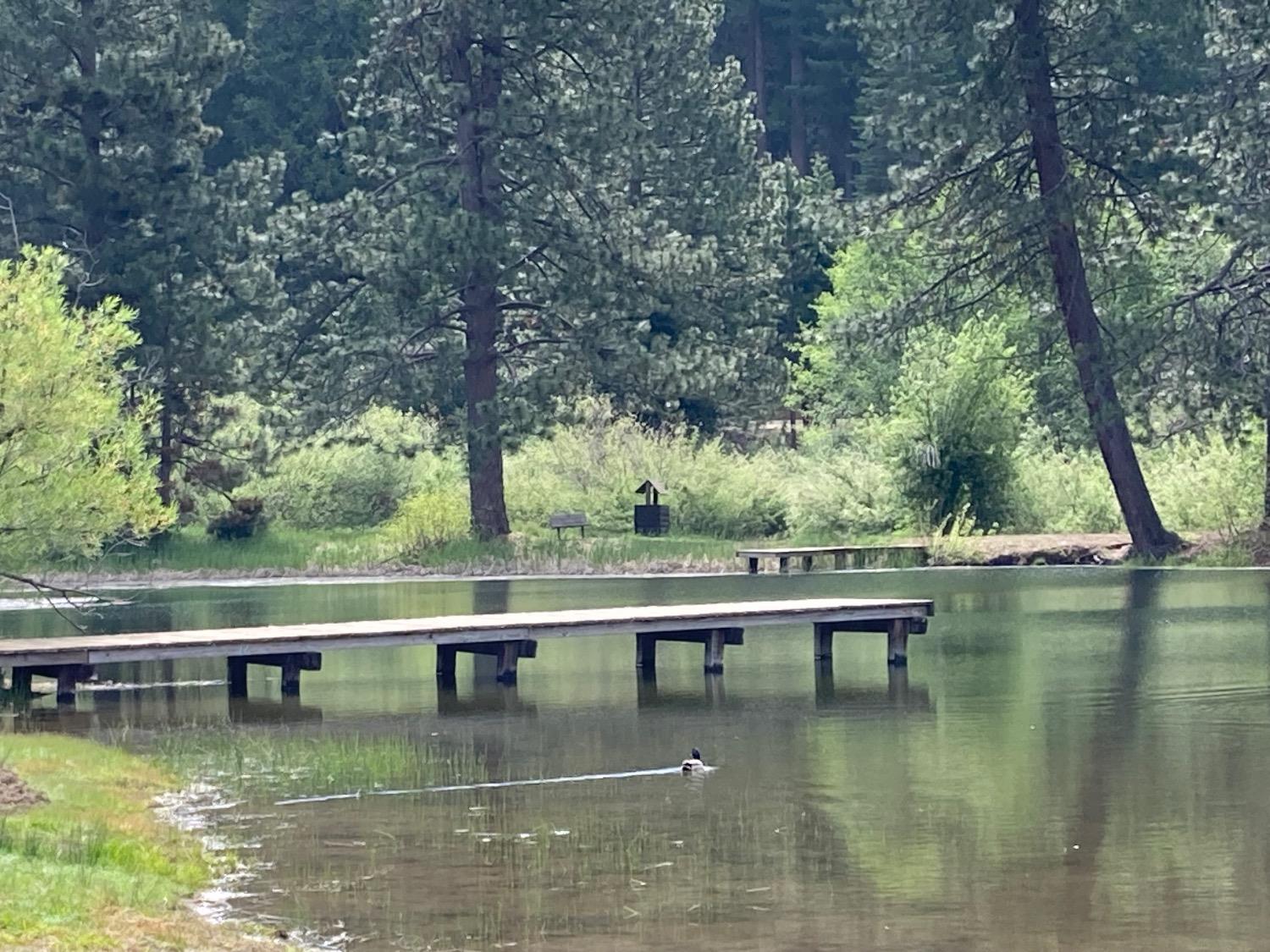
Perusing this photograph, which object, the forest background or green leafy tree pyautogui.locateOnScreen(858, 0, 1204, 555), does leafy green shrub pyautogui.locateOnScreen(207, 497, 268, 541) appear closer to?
the forest background

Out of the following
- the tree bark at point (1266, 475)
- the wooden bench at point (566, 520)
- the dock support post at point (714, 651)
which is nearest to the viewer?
the dock support post at point (714, 651)

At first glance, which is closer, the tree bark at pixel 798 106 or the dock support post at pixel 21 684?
the dock support post at pixel 21 684

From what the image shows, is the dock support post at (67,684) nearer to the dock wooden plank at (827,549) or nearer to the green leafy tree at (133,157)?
the dock wooden plank at (827,549)

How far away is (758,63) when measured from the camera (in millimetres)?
96125

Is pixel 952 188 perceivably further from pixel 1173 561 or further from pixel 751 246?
pixel 751 246

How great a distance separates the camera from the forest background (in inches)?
1886

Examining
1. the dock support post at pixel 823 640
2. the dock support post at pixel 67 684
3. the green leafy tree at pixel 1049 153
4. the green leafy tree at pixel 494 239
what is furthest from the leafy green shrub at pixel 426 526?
the dock support post at pixel 67 684

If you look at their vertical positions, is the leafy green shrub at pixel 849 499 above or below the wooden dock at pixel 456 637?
above

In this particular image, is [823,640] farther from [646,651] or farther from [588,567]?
[588,567]

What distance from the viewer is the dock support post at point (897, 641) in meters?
29.9

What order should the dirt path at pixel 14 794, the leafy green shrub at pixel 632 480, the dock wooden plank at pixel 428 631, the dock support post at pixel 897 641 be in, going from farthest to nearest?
the leafy green shrub at pixel 632 480 < the dock support post at pixel 897 641 < the dock wooden plank at pixel 428 631 < the dirt path at pixel 14 794

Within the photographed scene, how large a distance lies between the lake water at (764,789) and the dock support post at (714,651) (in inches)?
21.1

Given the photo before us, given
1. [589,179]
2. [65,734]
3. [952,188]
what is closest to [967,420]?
[952,188]

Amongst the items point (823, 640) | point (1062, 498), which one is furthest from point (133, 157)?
point (823, 640)
